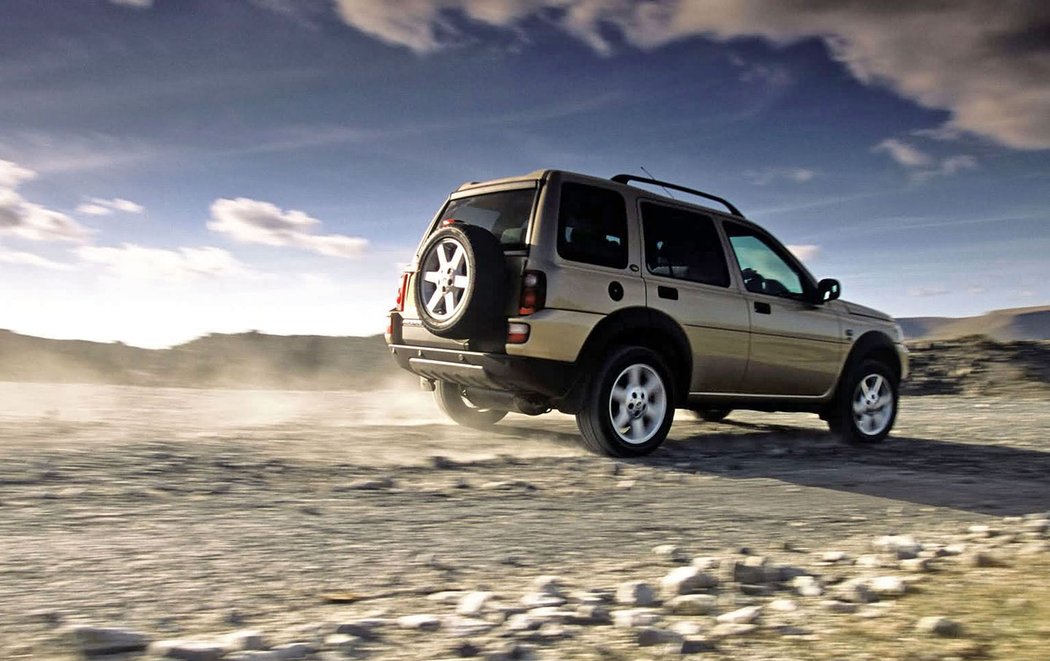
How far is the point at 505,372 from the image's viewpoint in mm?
5859

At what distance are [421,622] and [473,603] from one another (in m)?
0.24

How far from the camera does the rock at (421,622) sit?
2.65 meters

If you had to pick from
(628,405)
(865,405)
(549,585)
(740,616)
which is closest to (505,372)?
(628,405)

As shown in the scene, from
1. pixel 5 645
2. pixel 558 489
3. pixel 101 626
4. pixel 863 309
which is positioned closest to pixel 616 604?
pixel 101 626

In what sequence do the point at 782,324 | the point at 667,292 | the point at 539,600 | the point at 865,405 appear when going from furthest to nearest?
1. the point at 865,405
2. the point at 782,324
3. the point at 667,292
4. the point at 539,600

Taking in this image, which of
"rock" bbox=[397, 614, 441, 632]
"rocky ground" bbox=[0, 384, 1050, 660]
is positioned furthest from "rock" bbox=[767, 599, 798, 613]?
"rock" bbox=[397, 614, 441, 632]

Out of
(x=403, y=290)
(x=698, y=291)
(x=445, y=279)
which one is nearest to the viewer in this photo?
(x=445, y=279)

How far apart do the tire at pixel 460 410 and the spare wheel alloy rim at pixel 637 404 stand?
162cm

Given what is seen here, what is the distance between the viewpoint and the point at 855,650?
99.7 inches

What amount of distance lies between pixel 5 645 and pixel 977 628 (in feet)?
8.97

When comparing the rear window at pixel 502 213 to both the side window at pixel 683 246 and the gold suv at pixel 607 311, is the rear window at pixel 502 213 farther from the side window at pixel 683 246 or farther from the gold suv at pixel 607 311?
the side window at pixel 683 246

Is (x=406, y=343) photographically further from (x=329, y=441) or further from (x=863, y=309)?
(x=863, y=309)

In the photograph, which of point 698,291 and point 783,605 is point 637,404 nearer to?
point 698,291

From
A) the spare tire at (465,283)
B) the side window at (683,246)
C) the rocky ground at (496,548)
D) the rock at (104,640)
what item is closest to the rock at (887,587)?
the rocky ground at (496,548)
